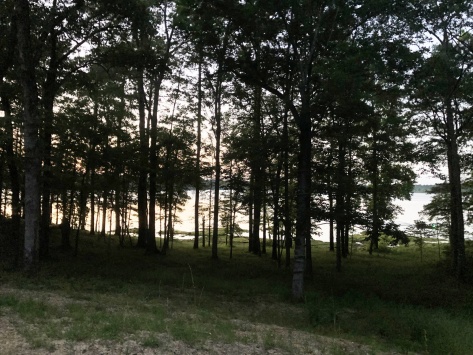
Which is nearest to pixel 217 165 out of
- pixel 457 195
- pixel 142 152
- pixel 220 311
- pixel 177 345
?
pixel 142 152

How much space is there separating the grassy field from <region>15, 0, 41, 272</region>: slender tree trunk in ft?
3.50

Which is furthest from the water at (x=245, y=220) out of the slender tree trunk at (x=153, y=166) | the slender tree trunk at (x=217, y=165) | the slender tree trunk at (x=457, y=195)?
the slender tree trunk at (x=153, y=166)

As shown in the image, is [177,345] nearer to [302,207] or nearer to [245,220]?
[302,207]

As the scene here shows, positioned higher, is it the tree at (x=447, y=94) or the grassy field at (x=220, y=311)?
the tree at (x=447, y=94)

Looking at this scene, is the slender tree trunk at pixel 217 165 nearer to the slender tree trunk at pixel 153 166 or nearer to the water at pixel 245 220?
the slender tree trunk at pixel 153 166

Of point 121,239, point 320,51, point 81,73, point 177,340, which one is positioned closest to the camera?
point 177,340

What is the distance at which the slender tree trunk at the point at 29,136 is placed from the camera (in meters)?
10.8

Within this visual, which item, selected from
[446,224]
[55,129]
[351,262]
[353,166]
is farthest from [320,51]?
[446,224]

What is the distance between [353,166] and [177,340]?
14178mm

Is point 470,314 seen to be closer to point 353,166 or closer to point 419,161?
point 419,161

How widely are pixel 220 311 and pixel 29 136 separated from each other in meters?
7.92

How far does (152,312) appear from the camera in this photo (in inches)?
315

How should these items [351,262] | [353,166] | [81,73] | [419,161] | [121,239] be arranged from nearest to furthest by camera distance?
[81,73]
[419,161]
[353,166]
[351,262]
[121,239]

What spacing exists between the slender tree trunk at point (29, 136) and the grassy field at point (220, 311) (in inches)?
42.1
